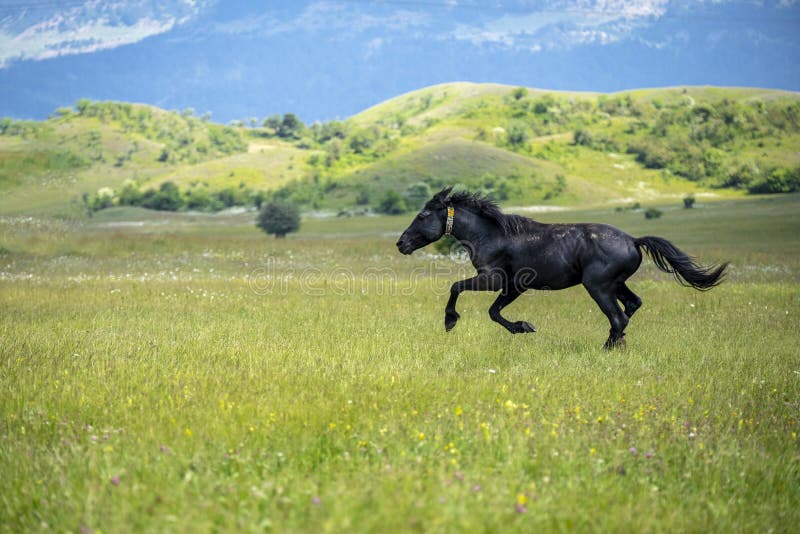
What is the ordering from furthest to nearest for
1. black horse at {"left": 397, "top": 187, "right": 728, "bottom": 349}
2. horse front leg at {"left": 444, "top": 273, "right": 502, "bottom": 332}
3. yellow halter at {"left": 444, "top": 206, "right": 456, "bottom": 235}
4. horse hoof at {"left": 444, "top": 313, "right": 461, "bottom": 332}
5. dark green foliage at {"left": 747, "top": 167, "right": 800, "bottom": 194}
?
dark green foliage at {"left": 747, "top": 167, "right": 800, "bottom": 194} < yellow halter at {"left": 444, "top": 206, "right": 456, "bottom": 235} < horse hoof at {"left": 444, "top": 313, "right": 461, "bottom": 332} < horse front leg at {"left": 444, "top": 273, "right": 502, "bottom": 332} < black horse at {"left": 397, "top": 187, "right": 728, "bottom": 349}

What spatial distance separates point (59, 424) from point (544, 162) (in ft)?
451

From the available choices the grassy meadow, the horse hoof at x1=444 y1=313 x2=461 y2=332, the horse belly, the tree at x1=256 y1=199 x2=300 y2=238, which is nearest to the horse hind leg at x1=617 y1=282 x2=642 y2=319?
the grassy meadow

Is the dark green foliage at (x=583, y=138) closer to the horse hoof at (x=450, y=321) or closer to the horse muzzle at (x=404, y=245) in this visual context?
the horse muzzle at (x=404, y=245)

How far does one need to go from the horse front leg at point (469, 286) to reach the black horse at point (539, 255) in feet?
0.05

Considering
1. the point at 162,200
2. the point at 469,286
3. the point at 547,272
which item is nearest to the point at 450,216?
the point at 469,286

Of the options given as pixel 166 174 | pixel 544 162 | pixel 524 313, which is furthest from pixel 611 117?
pixel 524 313

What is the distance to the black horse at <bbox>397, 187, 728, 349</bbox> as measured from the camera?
40.3ft

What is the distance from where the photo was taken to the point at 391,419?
7.36 metres

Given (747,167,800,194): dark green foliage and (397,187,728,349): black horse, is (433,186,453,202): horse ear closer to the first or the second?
(397,187,728,349): black horse

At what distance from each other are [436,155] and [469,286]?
128410mm

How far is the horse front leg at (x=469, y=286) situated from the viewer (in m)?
12.7

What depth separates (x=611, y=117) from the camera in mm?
182875

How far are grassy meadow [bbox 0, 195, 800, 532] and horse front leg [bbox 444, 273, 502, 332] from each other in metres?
0.35

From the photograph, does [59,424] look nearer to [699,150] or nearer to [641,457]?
[641,457]
